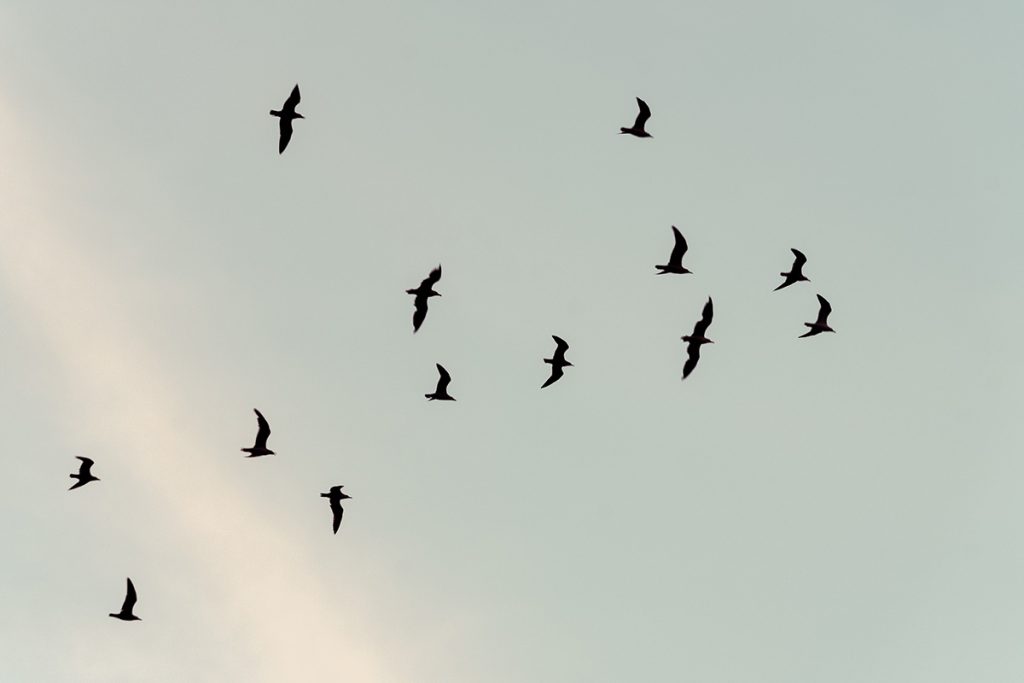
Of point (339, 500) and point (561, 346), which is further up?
point (561, 346)

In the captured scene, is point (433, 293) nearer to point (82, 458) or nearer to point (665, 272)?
point (665, 272)

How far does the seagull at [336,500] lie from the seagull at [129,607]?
10.4 m

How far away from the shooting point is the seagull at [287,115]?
8262cm

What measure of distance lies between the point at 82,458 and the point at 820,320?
36.1 meters

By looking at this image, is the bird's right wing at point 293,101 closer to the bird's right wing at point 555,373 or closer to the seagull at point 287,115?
the seagull at point 287,115

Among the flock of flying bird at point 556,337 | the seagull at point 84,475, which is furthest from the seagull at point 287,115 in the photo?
the seagull at point 84,475

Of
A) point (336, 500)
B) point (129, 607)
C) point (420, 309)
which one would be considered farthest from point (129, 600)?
point (420, 309)

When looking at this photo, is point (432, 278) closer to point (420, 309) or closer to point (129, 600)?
point (420, 309)

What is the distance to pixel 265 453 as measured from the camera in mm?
84250

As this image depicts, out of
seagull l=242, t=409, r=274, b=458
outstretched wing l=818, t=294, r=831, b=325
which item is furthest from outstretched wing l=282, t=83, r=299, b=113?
outstretched wing l=818, t=294, r=831, b=325

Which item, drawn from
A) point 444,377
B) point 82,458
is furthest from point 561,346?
point 82,458

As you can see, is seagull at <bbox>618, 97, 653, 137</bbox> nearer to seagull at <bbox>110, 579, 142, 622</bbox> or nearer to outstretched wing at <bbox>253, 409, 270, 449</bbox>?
outstretched wing at <bbox>253, 409, 270, 449</bbox>

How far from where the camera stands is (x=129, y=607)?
89750 millimetres

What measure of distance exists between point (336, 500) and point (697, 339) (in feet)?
65.7
